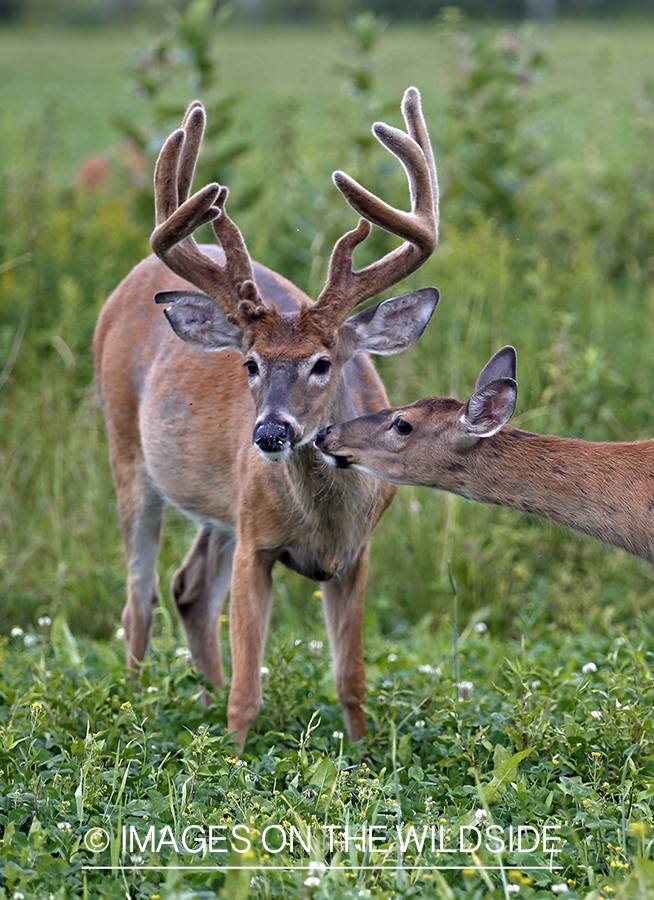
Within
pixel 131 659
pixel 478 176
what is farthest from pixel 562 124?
pixel 131 659

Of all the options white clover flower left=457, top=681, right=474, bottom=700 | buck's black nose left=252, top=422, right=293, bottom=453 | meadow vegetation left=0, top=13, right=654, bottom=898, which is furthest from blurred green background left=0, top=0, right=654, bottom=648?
buck's black nose left=252, top=422, right=293, bottom=453

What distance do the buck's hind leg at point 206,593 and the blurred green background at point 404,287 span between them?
0.60m

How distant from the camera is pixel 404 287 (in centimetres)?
696

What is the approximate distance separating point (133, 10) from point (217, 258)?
61833mm

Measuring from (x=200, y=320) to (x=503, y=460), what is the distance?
124 cm

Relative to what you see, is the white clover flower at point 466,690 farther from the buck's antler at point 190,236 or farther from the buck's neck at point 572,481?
the buck's antler at point 190,236

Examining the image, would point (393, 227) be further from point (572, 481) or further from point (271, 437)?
point (572, 481)

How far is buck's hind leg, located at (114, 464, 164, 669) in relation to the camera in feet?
16.9

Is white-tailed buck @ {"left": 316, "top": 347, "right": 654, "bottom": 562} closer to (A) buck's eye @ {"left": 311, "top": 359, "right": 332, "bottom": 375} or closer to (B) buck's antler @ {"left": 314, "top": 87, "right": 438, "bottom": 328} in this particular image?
(A) buck's eye @ {"left": 311, "top": 359, "right": 332, "bottom": 375}

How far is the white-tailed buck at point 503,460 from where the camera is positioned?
3.72 meters

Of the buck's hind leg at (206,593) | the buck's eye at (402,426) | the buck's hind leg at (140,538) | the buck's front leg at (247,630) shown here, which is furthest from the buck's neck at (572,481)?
the buck's hind leg at (140,538)

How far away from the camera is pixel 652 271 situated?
8.35 meters

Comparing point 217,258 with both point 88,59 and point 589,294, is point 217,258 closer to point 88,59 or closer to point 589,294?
point 589,294

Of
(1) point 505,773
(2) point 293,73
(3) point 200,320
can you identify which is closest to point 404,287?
(3) point 200,320
